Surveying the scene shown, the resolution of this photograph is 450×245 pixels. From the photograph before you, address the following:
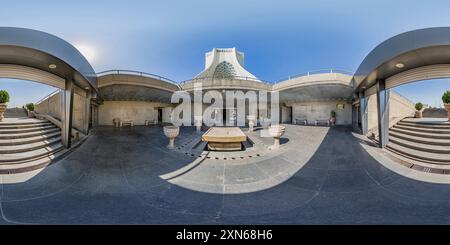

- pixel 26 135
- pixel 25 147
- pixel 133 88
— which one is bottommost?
pixel 25 147

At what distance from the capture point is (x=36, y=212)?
295 centimetres

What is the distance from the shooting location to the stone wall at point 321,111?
16.3 m

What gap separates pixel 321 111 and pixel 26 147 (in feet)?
61.3

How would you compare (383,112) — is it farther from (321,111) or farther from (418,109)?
(418,109)

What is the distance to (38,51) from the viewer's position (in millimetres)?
4742

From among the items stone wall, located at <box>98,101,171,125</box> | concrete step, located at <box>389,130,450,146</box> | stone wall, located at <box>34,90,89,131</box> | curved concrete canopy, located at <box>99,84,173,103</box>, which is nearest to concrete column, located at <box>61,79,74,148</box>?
stone wall, located at <box>34,90,89,131</box>

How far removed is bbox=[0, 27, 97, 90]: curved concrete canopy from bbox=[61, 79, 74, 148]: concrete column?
648 mm

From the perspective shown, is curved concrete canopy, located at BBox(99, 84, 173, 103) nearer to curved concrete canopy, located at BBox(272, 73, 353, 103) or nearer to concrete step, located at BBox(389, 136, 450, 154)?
curved concrete canopy, located at BBox(272, 73, 353, 103)

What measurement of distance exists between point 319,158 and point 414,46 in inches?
142

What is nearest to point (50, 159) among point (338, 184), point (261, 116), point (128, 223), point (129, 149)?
point (129, 149)

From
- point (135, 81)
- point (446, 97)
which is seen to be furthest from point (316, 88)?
point (135, 81)

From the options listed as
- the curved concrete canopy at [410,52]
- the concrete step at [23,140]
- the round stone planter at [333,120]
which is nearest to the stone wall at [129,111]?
the concrete step at [23,140]

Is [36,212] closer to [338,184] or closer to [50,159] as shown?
[50,159]
